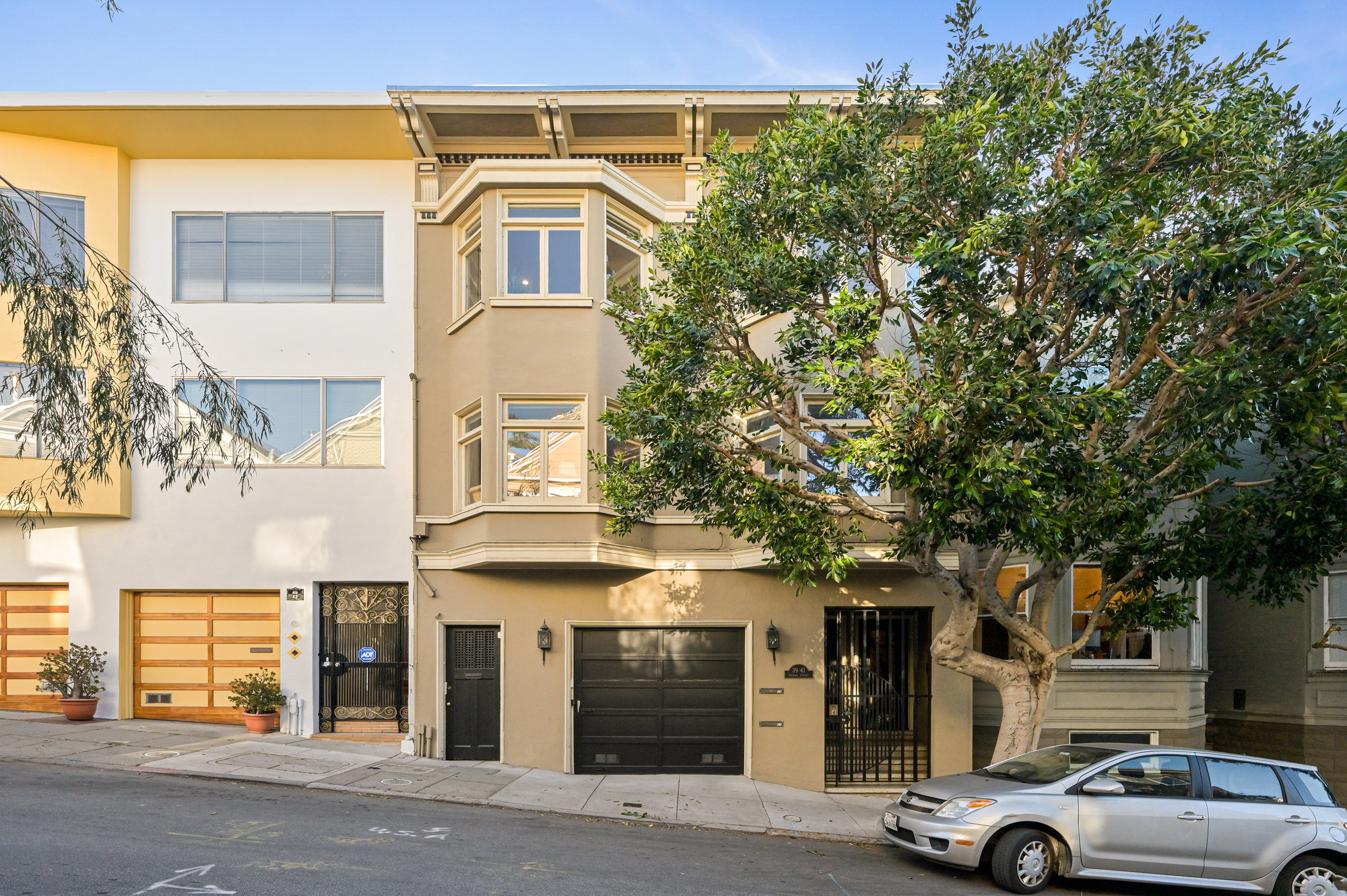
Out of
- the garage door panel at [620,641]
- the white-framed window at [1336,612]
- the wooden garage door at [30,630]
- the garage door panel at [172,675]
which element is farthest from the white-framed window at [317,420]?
the white-framed window at [1336,612]

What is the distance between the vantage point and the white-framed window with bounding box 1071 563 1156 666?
14125mm

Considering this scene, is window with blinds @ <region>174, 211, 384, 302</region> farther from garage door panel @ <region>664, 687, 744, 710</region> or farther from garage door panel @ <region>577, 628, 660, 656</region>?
garage door panel @ <region>664, 687, 744, 710</region>

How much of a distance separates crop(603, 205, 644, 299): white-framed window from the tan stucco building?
0.07 meters

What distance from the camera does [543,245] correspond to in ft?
46.0

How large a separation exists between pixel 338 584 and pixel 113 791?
4.99 meters

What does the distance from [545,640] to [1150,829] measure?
26.5ft

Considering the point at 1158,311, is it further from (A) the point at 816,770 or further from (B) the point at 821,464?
(A) the point at 816,770

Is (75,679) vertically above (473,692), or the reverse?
(75,679)

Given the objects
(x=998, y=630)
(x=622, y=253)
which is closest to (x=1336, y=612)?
(x=998, y=630)

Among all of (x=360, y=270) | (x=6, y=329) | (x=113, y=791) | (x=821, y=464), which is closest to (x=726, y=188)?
(x=821, y=464)

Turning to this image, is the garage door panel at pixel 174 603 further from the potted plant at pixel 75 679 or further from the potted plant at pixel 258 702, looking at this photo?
the potted plant at pixel 258 702

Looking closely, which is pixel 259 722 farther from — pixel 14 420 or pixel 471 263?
pixel 471 263

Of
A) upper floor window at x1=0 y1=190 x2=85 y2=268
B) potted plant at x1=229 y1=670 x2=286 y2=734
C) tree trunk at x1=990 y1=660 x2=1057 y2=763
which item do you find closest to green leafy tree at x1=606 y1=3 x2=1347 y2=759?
tree trunk at x1=990 y1=660 x2=1057 y2=763

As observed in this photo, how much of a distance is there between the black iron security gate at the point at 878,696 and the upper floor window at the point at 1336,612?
6.24 metres
